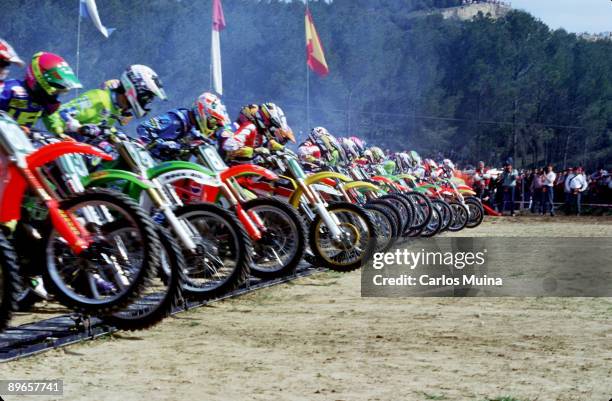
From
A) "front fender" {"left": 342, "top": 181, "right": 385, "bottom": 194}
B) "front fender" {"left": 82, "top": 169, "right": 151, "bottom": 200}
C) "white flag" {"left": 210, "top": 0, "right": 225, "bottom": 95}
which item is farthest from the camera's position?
"white flag" {"left": 210, "top": 0, "right": 225, "bottom": 95}

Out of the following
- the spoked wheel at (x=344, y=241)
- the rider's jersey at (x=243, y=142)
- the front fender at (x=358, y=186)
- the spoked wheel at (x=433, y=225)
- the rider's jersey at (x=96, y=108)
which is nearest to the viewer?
the rider's jersey at (x=96, y=108)

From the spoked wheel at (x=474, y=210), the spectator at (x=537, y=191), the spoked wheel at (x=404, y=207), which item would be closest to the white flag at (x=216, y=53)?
the spoked wheel at (x=404, y=207)

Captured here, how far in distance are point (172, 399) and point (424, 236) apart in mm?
13664

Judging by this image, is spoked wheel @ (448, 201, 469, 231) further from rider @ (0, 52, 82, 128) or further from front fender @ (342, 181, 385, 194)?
rider @ (0, 52, 82, 128)

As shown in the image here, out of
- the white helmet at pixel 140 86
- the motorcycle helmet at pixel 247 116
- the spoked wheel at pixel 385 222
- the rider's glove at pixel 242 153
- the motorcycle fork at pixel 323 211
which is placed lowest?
the spoked wheel at pixel 385 222

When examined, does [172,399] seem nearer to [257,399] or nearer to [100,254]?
[257,399]

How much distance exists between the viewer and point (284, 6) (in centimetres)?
4978

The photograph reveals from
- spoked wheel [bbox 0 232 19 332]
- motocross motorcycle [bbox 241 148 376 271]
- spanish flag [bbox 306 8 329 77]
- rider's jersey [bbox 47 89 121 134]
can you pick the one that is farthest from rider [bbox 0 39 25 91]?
spanish flag [bbox 306 8 329 77]

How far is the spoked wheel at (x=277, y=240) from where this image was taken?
32.9 ft

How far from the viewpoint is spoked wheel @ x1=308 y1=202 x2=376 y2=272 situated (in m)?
11.6

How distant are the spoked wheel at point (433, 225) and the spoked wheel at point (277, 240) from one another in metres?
9.15

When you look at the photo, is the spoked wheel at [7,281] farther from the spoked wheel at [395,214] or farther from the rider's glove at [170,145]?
the spoked wheel at [395,214]

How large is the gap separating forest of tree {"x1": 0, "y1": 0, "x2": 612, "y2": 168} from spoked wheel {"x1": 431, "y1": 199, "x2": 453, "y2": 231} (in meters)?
17.5

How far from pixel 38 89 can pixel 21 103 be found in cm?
21
